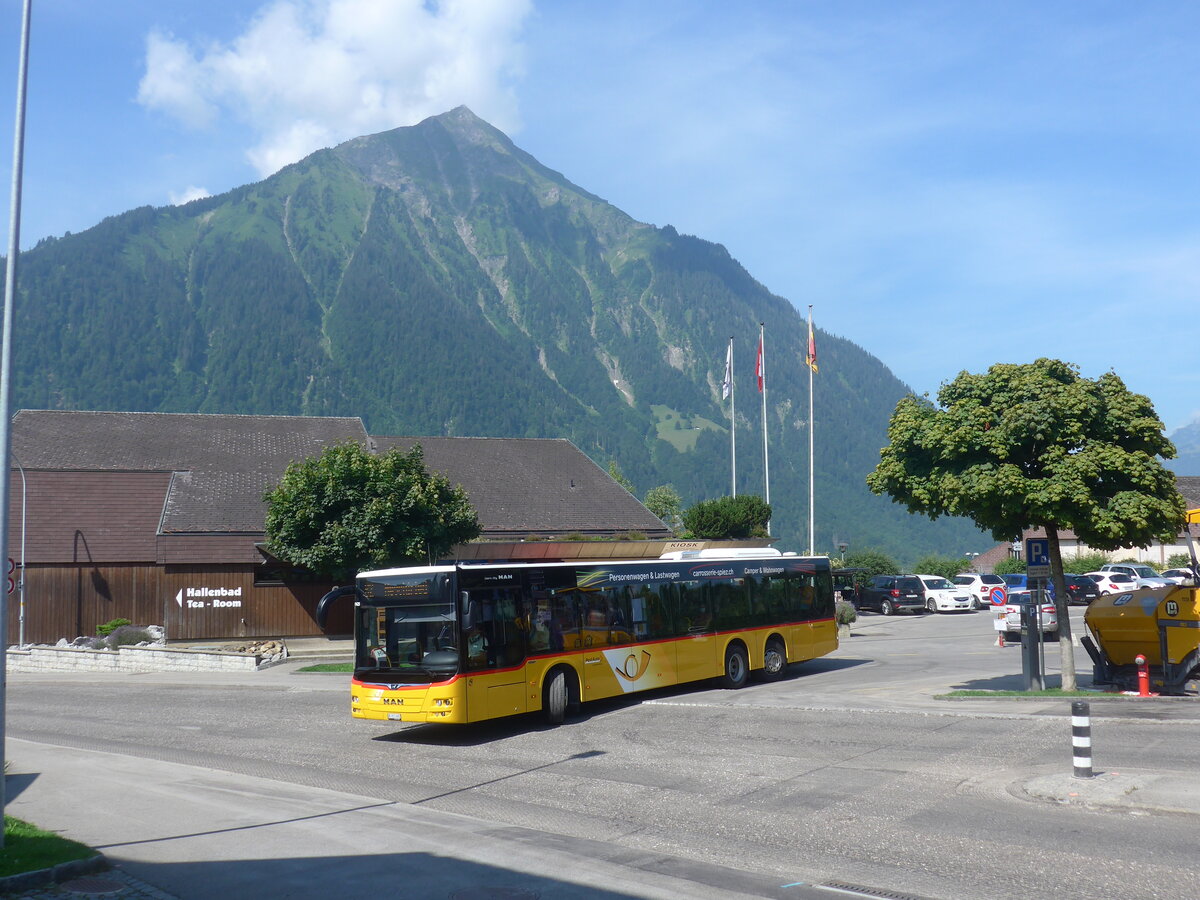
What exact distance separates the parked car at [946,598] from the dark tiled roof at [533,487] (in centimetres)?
1284

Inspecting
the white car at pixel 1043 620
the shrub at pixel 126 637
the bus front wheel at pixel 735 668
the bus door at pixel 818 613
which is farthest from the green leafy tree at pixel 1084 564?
the shrub at pixel 126 637

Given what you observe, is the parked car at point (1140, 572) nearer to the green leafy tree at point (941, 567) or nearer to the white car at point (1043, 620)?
the green leafy tree at point (941, 567)

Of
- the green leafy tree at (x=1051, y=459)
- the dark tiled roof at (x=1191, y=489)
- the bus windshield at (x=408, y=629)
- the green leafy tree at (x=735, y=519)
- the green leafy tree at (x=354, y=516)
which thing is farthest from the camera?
the dark tiled roof at (x=1191, y=489)

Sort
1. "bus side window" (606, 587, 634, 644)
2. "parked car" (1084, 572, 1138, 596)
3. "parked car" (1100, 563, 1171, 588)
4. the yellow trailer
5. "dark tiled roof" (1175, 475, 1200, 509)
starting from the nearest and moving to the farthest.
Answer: the yellow trailer, "bus side window" (606, 587, 634, 644), "parked car" (1084, 572, 1138, 596), "parked car" (1100, 563, 1171, 588), "dark tiled roof" (1175, 475, 1200, 509)

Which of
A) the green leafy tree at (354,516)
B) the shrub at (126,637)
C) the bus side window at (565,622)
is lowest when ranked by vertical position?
the shrub at (126,637)

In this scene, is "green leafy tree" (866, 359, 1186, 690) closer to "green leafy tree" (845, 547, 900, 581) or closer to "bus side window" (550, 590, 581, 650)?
"bus side window" (550, 590, 581, 650)

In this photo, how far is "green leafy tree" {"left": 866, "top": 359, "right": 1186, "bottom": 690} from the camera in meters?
17.4

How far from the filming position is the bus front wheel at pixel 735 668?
22.9 metres

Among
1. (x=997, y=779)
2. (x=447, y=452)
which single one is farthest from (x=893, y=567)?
(x=997, y=779)

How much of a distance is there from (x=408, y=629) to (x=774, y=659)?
10344 mm

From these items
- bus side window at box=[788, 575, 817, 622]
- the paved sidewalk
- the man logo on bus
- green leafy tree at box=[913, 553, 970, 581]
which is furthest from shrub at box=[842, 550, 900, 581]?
the paved sidewalk

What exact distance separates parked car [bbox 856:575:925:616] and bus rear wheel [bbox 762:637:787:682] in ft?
86.7

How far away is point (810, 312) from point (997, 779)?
1551 inches

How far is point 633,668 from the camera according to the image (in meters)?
20.5
